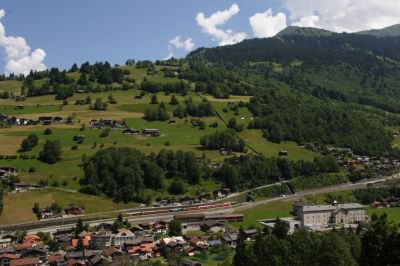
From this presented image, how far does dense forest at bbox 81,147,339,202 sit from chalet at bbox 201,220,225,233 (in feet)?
68.2

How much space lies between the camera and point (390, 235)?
45.8 metres

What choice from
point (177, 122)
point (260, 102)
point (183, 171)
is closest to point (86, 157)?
point (183, 171)

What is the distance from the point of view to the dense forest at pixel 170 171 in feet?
398

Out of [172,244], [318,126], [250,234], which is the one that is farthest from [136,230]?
[318,126]

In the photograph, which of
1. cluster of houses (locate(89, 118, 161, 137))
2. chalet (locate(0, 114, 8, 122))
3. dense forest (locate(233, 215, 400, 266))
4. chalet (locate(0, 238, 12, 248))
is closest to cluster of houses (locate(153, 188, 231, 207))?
chalet (locate(0, 238, 12, 248))

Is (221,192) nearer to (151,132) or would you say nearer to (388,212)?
(388,212)

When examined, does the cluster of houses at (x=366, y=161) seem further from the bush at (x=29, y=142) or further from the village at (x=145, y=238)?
the bush at (x=29, y=142)

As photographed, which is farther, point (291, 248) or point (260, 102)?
point (260, 102)

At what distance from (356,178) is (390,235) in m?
100.0

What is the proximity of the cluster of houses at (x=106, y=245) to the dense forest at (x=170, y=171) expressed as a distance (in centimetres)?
1973

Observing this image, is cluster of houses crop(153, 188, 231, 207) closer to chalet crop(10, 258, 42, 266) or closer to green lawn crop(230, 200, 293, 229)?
green lawn crop(230, 200, 293, 229)

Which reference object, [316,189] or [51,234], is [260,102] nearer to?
[316,189]

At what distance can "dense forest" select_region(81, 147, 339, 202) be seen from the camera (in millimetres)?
121375

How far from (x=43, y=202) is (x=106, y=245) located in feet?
89.8
